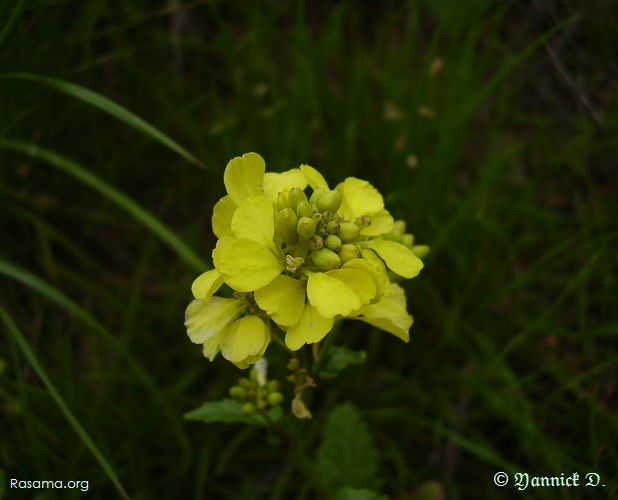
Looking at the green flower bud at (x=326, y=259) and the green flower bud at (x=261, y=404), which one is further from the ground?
the green flower bud at (x=326, y=259)

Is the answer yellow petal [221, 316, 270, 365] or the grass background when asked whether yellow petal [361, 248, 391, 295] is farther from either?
the grass background

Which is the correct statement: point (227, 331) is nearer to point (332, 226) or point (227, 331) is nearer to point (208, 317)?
point (208, 317)

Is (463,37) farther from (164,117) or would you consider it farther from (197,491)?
(197,491)

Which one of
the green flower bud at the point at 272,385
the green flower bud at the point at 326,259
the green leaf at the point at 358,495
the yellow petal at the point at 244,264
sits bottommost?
the green leaf at the point at 358,495

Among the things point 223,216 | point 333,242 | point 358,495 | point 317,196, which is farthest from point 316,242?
point 358,495

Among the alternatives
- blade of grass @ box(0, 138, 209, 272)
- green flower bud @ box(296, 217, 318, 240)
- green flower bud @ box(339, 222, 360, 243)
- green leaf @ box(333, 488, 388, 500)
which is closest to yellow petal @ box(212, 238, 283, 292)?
green flower bud @ box(296, 217, 318, 240)

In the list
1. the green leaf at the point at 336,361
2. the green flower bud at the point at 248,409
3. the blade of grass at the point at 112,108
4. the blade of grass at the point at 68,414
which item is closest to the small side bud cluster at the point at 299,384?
the green leaf at the point at 336,361

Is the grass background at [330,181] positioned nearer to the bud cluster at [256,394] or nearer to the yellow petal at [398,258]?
the bud cluster at [256,394]
